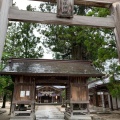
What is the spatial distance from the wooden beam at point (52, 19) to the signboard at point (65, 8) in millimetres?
109

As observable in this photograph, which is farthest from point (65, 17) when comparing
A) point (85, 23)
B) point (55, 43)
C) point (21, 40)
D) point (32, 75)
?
point (21, 40)

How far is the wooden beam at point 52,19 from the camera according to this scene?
10.9 ft

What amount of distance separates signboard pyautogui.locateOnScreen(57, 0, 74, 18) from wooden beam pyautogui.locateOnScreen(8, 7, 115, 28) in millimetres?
109

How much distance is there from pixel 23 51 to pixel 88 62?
1079cm

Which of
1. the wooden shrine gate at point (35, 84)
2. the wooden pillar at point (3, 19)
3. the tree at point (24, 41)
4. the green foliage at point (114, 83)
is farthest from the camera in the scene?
the tree at point (24, 41)

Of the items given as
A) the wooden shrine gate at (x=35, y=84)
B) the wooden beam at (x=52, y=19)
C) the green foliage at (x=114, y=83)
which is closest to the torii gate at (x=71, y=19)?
the wooden beam at (x=52, y=19)

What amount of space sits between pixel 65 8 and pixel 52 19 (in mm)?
371

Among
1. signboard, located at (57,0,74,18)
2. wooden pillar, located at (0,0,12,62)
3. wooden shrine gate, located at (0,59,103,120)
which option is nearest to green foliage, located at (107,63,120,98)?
wooden shrine gate, located at (0,59,103,120)

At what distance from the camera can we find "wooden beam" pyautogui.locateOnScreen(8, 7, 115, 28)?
3.32 m

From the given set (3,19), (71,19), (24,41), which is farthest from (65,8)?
(24,41)

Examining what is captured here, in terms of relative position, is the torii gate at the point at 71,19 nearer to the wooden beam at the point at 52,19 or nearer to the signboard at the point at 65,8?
the wooden beam at the point at 52,19

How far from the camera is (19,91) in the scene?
11.6 meters

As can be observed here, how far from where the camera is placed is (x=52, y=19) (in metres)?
3.40

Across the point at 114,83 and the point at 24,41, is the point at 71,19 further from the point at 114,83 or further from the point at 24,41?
the point at 24,41
